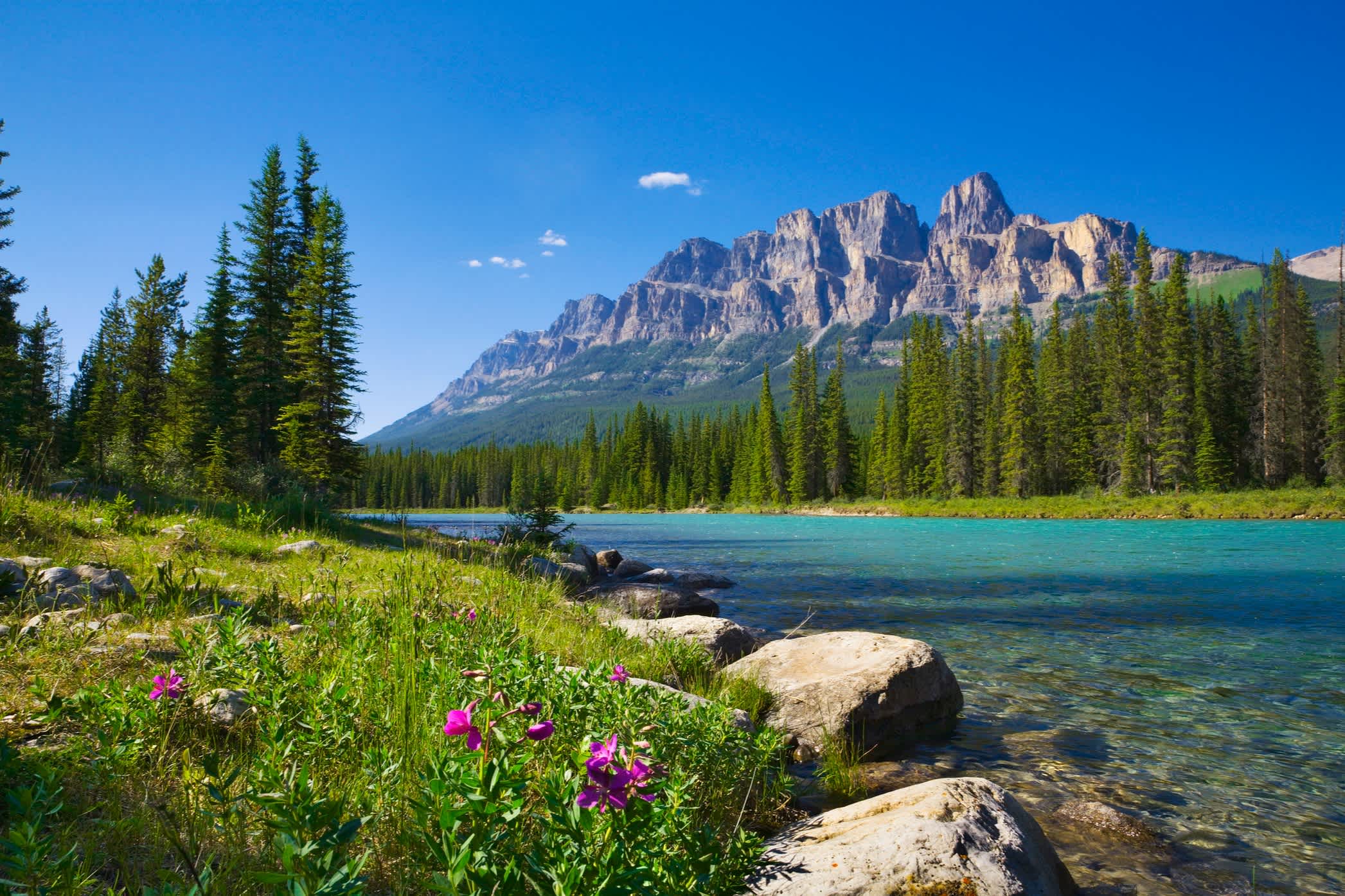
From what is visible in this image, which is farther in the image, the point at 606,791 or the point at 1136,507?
the point at 1136,507

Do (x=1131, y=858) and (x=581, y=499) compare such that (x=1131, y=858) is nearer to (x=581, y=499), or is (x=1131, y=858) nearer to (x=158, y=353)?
(x=158, y=353)

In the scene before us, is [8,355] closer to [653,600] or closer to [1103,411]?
[653,600]

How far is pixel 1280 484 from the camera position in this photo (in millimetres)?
45281

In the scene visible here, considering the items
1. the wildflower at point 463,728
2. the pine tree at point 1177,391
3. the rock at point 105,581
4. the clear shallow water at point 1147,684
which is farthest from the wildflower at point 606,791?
the pine tree at point 1177,391

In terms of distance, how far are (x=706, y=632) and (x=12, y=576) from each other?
20.4 ft

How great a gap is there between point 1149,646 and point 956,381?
5961 centimetres

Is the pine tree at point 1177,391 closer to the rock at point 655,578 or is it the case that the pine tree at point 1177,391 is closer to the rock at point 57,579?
the rock at point 655,578

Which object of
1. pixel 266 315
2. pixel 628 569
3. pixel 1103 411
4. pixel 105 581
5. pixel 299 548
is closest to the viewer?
pixel 105 581

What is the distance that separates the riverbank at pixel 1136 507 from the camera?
34.9 metres

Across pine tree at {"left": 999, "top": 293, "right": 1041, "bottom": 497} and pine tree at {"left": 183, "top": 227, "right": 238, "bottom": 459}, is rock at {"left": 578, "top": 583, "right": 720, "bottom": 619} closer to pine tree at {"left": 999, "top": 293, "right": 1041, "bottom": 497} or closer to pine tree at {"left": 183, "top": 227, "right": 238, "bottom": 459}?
pine tree at {"left": 183, "top": 227, "right": 238, "bottom": 459}

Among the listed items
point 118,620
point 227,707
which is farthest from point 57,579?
point 227,707

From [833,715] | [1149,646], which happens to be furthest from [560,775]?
[1149,646]

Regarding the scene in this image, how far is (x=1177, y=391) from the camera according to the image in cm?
4700

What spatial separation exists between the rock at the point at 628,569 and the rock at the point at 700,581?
3.94 feet
